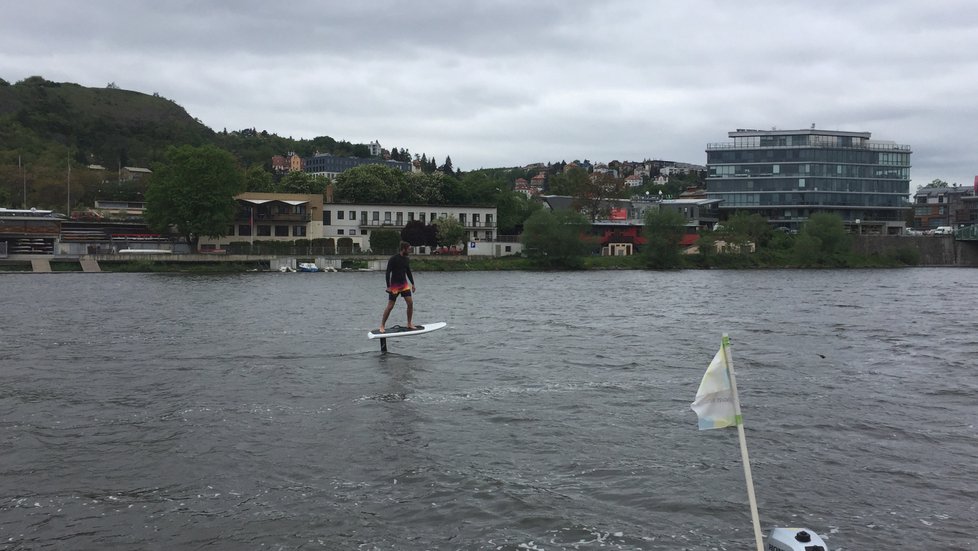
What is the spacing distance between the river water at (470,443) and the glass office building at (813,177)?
131 metres

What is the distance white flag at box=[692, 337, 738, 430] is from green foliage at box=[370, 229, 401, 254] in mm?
104837

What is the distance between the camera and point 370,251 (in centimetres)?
11244

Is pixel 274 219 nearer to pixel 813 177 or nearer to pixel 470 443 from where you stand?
pixel 813 177

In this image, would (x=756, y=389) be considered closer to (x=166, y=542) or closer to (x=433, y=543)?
(x=433, y=543)

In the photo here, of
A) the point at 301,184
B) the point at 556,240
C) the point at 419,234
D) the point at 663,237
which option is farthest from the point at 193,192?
the point at 663,237

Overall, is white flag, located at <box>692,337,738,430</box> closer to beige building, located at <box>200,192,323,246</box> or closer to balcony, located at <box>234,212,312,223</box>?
beige building, located at <box>200,192,323,246</box>

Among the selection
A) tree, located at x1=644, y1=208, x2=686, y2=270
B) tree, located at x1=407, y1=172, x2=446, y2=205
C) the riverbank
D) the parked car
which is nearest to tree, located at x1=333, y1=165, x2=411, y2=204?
tree, located at x1=407, y1=172, x2=446, y2=205

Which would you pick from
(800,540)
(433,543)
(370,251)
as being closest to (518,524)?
(433,543)

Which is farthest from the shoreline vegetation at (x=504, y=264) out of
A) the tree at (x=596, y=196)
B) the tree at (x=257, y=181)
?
the tree at (x=257, y=181)

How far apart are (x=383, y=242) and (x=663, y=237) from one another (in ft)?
128

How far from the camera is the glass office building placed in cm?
15038

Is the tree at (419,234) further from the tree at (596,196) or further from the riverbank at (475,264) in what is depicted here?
the tree at (596,196)

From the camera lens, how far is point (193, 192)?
97.4 metres

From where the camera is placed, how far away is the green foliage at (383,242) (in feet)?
367
